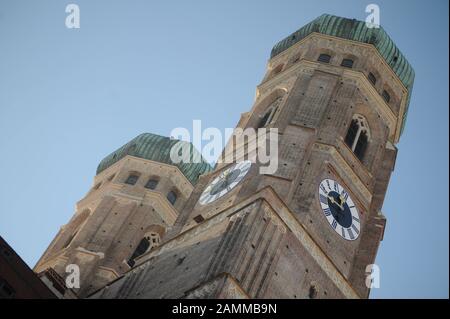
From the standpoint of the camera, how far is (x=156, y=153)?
5284 centimetres

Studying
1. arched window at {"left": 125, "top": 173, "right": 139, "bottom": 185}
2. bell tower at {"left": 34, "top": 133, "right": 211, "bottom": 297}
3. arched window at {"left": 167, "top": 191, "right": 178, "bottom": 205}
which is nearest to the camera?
bell tower at {"left": 34, "top": 133, "right": 211, "bottom": 297}

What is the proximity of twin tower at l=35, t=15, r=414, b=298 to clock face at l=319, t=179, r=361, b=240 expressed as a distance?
6 cm

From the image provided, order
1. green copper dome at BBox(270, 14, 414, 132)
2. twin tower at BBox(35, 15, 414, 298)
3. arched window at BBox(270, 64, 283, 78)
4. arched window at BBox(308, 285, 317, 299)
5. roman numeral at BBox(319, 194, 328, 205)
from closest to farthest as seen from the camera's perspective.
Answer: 1. twin tower at BBox(35, 15, 414, 298)
2. arched window at BBox(308, 285, 317, 299)
3. roman numeral at BBox(319, 194, 328, 205)
4. green copper dome at BBox(270, 14, 414, 132)
5. arched window at BBox(270, 64, 283, 78)

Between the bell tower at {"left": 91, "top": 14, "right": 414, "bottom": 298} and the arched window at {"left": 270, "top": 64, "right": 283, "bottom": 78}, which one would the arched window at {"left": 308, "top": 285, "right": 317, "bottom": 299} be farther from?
the arched window at {"left": 270, "top": 64, "right": 283, "bottom": 78}

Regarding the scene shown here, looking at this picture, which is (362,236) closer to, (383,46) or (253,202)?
(253,202)

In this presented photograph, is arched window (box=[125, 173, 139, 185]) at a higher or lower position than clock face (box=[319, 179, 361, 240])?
higher

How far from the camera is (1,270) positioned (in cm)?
3158

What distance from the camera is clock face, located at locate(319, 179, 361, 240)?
36.4 meters

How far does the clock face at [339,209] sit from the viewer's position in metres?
36.4

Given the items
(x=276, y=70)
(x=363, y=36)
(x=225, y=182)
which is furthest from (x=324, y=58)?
(x=225, y=182)

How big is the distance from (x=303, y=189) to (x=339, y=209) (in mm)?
2290

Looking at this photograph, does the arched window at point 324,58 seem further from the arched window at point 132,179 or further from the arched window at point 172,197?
the arched window at point 132,179

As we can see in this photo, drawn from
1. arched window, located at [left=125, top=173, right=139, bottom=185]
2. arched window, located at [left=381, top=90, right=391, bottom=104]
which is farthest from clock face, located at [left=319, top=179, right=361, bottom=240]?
arched window, located at [left=125, top=173, right=139, bottom=185]
